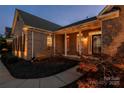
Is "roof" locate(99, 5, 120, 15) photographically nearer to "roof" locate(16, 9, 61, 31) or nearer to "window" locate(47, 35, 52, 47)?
"roof" locate(16, 9, 61, 31)

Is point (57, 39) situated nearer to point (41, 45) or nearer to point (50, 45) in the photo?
point (50, 45)

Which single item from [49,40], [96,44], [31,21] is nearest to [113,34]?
[96,44]

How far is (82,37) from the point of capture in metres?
12.5

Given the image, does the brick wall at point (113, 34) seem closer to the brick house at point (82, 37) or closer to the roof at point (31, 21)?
the brick house at point (82, 37)

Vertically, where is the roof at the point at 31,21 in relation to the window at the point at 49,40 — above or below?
above

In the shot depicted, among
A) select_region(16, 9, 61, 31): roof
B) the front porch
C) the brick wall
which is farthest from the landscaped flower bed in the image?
select_region(16, 9, 61, 31): roof

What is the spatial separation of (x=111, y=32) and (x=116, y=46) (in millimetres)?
817

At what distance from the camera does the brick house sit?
271 inches

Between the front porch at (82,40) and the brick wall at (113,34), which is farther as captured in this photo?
the front porch at (82,40)

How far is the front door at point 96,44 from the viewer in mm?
10897

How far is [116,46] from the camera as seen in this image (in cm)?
679

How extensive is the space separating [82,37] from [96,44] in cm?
177

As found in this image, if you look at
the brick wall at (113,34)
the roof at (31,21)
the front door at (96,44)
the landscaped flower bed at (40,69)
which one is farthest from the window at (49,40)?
the brick wall at (113,34)
